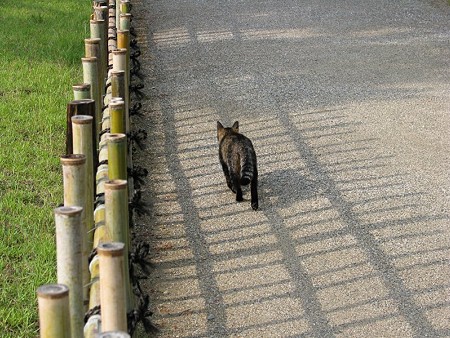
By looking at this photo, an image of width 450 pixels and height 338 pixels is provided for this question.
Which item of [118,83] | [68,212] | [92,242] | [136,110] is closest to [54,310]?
[68,212]

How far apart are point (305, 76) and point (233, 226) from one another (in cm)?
461

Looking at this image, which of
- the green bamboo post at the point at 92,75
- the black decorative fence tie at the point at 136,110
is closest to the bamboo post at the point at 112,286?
the green bamboo post at the point at 92,75

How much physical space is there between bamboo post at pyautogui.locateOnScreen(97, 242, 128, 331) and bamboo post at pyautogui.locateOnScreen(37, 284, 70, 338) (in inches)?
10.8

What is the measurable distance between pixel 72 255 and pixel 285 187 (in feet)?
12.1

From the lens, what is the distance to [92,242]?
5.07m

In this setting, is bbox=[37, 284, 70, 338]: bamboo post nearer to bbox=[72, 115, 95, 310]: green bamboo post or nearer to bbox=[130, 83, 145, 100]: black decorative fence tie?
bbox=[72, 115, 95, 310]: green bamboo post

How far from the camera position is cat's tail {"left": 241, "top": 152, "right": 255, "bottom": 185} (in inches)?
263

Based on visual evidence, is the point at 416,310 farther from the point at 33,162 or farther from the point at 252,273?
the point at 33,162

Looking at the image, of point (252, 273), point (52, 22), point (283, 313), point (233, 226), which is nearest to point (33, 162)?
point (233, 226)

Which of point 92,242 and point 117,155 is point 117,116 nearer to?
point 117,155

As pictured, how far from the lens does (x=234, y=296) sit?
5.42 meters

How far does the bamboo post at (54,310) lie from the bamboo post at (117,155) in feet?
6.16

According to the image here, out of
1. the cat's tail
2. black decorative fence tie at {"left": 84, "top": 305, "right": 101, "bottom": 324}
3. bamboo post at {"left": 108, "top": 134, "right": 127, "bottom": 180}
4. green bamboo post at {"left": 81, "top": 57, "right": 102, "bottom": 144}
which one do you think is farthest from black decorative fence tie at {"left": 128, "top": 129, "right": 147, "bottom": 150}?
black decorative fence tie at {"left": 84, "top": 305, "right": 101, "bottom": 324}

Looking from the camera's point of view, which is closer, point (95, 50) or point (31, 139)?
point (95, 50)
